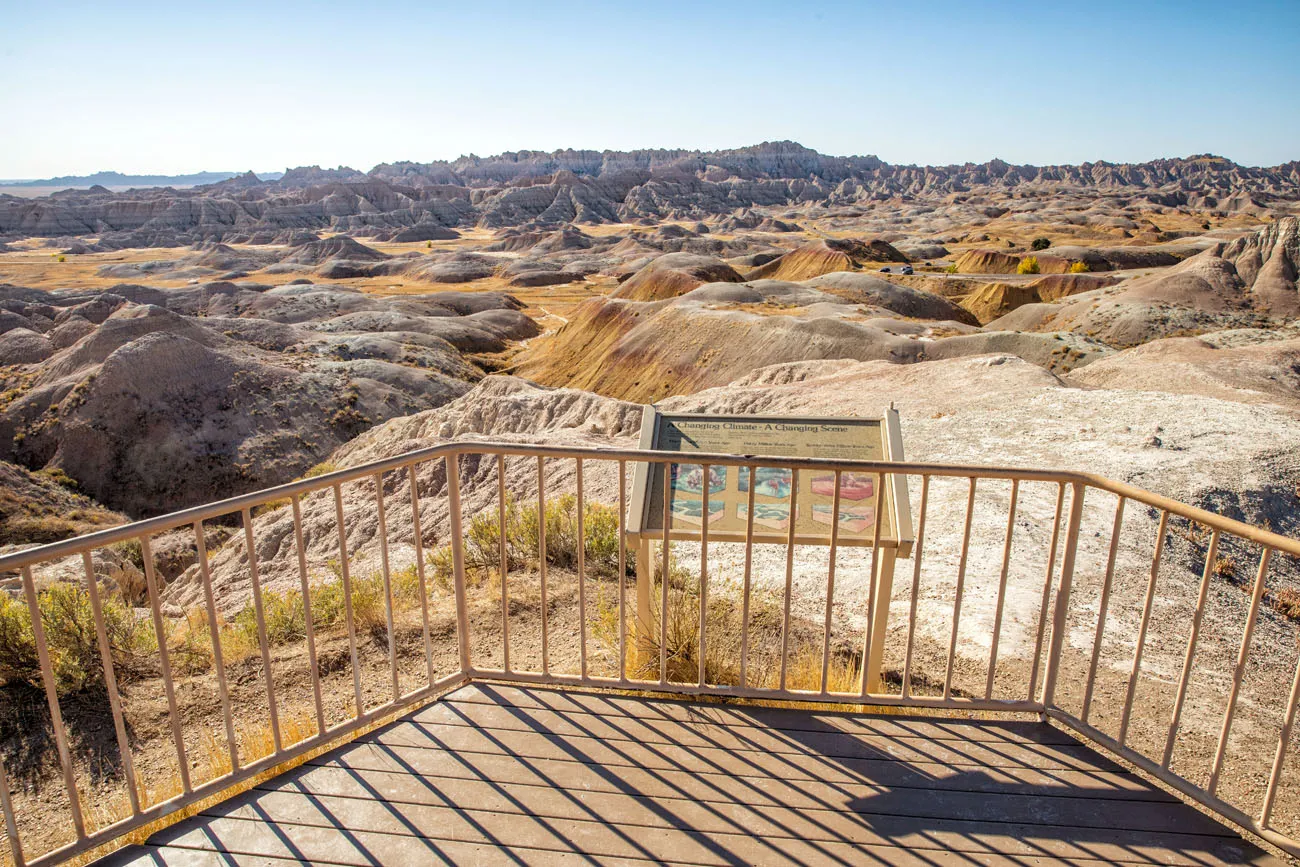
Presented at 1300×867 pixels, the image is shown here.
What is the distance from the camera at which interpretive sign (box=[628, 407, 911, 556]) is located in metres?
4.74

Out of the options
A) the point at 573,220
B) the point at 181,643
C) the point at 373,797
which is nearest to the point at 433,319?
the point at 181,643

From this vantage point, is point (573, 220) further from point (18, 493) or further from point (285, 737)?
point (285, 737)

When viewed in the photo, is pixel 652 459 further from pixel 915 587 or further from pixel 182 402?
pixel 182 402

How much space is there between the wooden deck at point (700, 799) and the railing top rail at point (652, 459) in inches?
53.5

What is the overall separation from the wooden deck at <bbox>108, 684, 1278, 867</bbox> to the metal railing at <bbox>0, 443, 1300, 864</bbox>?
6.9 inches

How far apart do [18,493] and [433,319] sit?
3130 centimetres

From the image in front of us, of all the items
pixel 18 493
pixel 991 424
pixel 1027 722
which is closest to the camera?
pixel 1027 722

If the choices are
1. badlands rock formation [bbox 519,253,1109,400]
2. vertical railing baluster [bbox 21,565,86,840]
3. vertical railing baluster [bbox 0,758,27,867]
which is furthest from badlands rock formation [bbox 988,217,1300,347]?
vertical railing baluster [bbox 0,758,27,867]

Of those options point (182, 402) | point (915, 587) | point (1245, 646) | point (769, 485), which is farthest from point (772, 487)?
point (182, 402)

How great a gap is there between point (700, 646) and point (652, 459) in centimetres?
107

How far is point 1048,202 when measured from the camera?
148m

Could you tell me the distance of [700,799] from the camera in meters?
3.75

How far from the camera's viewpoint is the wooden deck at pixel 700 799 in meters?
3.43

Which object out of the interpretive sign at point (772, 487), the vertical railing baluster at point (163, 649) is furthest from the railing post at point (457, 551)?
the vertical railing baluster at point (163, 649)
